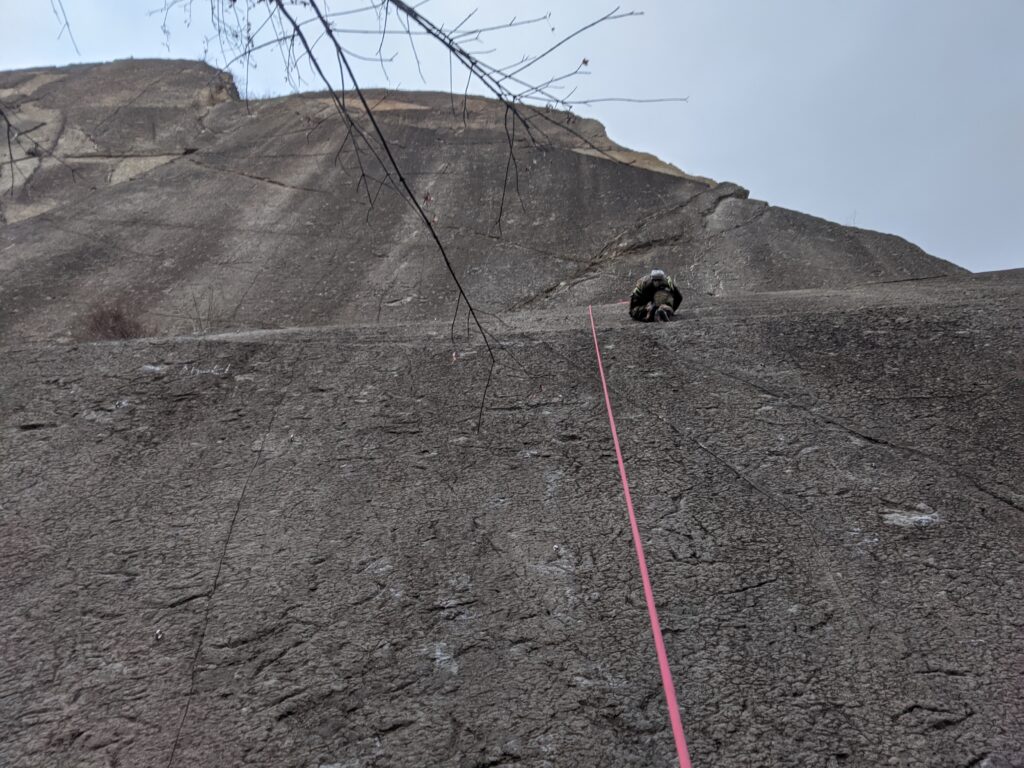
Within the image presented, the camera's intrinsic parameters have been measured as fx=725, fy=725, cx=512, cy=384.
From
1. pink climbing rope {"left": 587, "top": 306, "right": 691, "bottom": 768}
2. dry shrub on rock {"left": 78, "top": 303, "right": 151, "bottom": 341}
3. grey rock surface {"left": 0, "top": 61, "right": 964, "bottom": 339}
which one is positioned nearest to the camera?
pink climbing rope {"left": 587, "top": 306, "right": 691, "bottom": 768}

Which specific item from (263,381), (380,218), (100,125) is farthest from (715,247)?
(100,125)

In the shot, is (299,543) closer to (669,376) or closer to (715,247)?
(669,376)

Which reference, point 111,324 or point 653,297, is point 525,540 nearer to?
point 653,297

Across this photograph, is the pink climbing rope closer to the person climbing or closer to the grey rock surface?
the person climbing

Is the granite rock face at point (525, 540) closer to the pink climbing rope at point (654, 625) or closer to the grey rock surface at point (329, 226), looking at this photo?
the pink climbing rope at point (654, 625)

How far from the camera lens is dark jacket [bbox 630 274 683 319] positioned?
5191 mm

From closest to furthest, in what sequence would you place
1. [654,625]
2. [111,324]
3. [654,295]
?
[654,625], [654,295], [111,324]

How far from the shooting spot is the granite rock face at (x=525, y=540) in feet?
6.15

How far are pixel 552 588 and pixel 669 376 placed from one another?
1.65 meters

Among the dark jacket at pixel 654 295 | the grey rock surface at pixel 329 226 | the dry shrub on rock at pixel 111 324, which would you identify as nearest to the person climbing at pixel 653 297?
the dark jacket at pixel 654 295

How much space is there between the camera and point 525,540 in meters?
2.55

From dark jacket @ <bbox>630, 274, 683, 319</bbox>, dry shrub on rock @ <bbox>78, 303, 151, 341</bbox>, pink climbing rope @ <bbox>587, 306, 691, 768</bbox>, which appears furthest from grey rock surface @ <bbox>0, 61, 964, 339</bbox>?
pink climbing rope @ <bbox>587, 306, 691, 768</bbox>

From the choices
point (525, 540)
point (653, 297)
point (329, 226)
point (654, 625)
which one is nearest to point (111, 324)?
point (329, 226)

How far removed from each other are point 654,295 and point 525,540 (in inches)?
123
